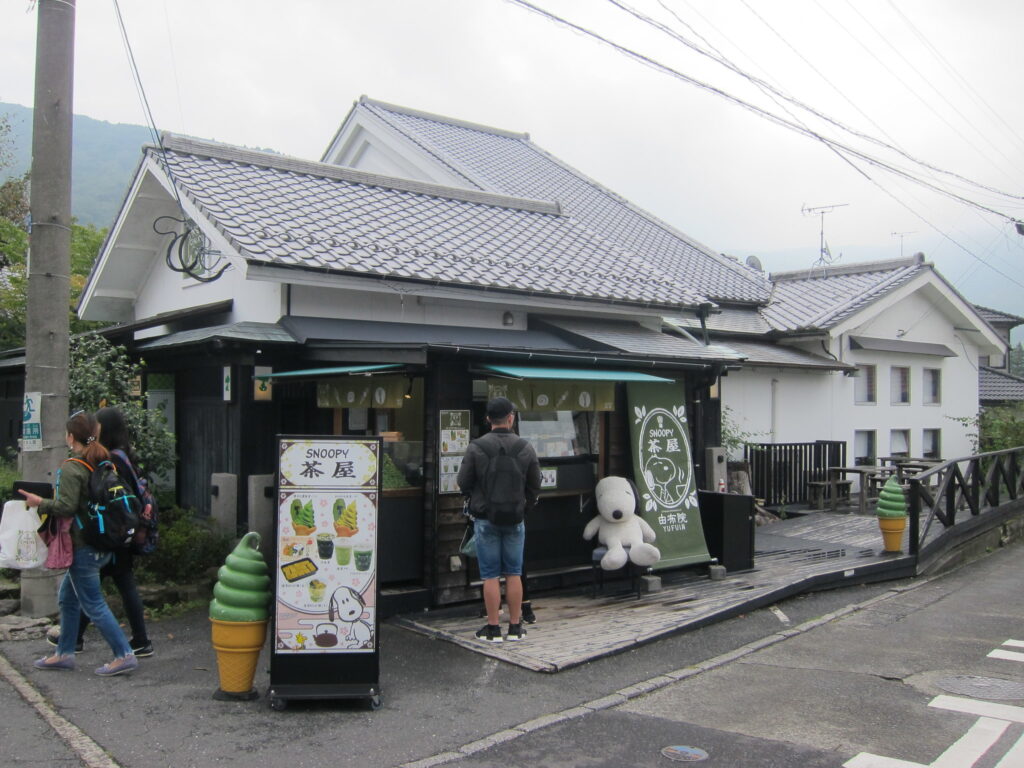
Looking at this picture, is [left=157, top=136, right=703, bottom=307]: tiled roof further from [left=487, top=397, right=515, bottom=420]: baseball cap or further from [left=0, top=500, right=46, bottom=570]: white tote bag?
[left=0, top=500, right=46, bottom=570]: white tote bag

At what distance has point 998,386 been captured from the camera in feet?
88.8

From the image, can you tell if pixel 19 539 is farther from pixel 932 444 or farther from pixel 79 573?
pixel 932 444

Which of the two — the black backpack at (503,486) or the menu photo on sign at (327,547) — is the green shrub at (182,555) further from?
the black backpack at (503,486)

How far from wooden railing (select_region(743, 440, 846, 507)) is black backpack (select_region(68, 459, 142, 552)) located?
1143 cm

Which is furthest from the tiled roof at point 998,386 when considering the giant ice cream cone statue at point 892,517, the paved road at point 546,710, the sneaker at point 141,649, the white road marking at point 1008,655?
the sneaker at point 141,649

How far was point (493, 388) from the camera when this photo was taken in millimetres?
8609

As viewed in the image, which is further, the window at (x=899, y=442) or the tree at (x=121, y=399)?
the window at (x=899, y=442)

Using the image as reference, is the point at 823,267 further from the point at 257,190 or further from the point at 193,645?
the point at 193,645

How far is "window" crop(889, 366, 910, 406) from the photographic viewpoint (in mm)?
20219

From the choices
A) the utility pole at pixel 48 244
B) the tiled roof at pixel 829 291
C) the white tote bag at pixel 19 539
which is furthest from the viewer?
the tiled roof at pixel 829 291

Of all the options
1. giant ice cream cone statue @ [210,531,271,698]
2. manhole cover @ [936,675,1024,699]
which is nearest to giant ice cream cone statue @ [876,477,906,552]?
manhole cover @ [936,675,1024,699]

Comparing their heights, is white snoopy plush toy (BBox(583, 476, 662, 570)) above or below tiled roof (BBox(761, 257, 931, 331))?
below

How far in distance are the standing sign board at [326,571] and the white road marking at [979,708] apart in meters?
4.07

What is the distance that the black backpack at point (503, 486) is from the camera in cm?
718
